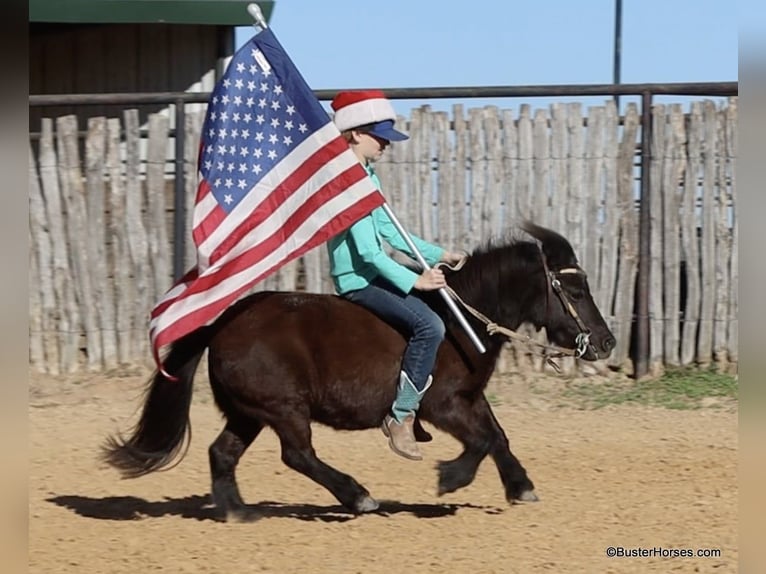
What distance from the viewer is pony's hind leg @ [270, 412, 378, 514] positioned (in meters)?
6.77

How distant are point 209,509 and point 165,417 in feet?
2.28

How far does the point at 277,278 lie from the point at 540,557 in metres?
5.17

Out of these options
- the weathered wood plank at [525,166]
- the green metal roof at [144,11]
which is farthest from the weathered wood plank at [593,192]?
the green metal roof at [144,11]

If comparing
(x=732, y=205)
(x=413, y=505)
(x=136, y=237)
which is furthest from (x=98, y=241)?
(x=732, y=205)

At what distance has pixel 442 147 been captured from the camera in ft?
35.2

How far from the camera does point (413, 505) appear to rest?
7402 millimetres

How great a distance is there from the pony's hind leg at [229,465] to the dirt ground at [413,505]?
0.37 feet

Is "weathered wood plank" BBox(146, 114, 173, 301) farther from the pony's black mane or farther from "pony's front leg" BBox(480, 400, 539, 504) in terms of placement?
"pony's front leg" BBox(480, 400, 539, 504)

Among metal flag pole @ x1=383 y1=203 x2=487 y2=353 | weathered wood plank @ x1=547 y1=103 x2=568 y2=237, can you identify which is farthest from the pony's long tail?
weathered wood plank @ x1=547 y1=103 x2=568 y2=237

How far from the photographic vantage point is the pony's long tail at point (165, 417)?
6.91m

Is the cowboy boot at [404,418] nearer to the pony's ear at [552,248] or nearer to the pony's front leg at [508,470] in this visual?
the pony's front leg at [508,470]

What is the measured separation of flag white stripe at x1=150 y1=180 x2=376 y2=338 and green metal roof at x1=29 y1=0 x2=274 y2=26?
20.2ft

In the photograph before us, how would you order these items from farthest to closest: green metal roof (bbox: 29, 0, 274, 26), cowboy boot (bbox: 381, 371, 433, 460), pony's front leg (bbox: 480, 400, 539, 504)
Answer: green metal roof (bbox: 29, 0, 274, 26), pony's front leg (bbox: 480, 400, 539, 504), cowboy boot (bbox: 381, 371, 433, 460)

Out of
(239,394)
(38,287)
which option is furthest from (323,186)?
(38,287)
